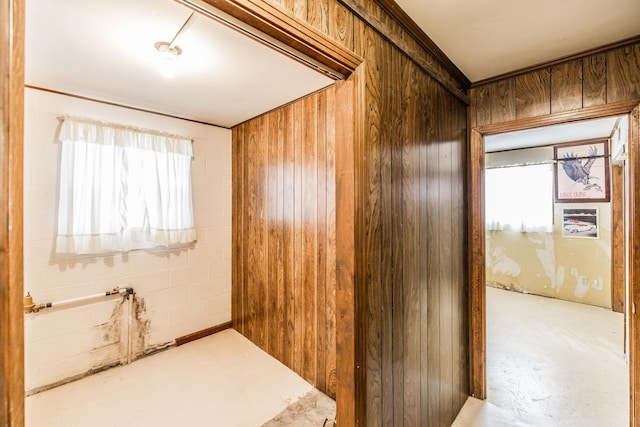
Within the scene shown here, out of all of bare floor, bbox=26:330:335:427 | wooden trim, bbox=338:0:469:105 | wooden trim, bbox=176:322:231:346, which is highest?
wooden trim, bbox=338:0:469:105

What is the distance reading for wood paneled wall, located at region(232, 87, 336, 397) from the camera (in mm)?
2184

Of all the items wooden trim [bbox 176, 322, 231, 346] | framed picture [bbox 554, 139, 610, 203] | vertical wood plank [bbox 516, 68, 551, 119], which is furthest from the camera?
framed picture [bbox 554, 139, 610, 203]

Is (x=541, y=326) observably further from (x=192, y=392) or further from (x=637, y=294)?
(x=192, y=392)

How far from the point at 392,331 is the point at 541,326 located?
3366 mm

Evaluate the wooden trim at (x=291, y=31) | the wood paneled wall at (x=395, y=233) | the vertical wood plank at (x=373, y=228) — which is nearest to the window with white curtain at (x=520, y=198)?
the wood paneled wall at (x=395, y=233)

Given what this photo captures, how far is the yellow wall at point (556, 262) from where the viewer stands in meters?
3.97

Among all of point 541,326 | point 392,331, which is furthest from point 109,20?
point 541,326

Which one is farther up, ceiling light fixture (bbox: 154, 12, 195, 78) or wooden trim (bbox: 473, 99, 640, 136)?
ceiling light fixture (bbox: 154, 12, 195, 78)

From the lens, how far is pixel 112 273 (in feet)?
8.20

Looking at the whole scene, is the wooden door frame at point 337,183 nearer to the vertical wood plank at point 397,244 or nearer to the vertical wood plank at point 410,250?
the vertical wood plank at point 397,244

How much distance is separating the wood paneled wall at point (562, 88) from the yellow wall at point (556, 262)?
3.29 m

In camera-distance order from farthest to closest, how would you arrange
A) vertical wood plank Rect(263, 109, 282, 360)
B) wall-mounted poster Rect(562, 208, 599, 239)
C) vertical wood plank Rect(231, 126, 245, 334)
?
wall-mounted poster Rect(562, 208, 599, 239), vertical wood plank Rect(231, 126, 245, 334), vertical wood plank Rect(263, 109, 282, 360)

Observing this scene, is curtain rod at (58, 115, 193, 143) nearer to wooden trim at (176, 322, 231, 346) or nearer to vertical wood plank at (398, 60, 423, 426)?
wooden trim at (176, 322, 231, 346)

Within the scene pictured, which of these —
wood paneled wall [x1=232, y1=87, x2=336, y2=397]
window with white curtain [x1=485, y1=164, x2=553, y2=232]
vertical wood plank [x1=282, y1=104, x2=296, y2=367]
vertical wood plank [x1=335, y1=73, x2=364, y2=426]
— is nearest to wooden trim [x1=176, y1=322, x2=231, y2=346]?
wood paneled wall [x1=232, y1=87, x2=336, y2=397]
